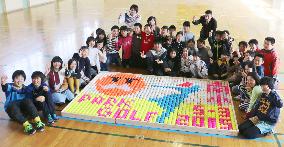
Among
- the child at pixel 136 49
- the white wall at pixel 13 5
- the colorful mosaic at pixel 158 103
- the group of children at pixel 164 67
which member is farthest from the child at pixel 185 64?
the white wall at pixel 13 5

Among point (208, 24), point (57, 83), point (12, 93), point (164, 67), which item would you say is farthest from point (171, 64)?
point (12, 93)

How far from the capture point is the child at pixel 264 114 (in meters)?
3.67

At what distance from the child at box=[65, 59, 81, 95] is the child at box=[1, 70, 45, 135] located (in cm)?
81

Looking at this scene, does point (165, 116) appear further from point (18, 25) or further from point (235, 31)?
point (18, 25)

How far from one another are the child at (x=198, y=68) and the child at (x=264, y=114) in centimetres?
171

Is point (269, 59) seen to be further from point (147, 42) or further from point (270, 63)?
point (147, 42)

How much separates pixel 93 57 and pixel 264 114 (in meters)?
3.01

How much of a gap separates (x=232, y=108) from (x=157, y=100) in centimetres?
104

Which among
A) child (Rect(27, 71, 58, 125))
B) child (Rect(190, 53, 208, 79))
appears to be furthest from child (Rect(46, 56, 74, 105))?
child (Rect(190, 53, 208, 79))

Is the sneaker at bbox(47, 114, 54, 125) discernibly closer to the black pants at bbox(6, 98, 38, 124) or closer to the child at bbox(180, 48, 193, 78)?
the black pants at bbox(6, 98, 38, 124)

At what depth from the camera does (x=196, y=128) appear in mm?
3908

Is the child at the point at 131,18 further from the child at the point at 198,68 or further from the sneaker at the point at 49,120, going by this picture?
the sneaker at the point at 49,120

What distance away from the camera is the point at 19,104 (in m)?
4.02

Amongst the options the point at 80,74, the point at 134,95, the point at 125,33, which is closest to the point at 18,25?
the point at 125,33
